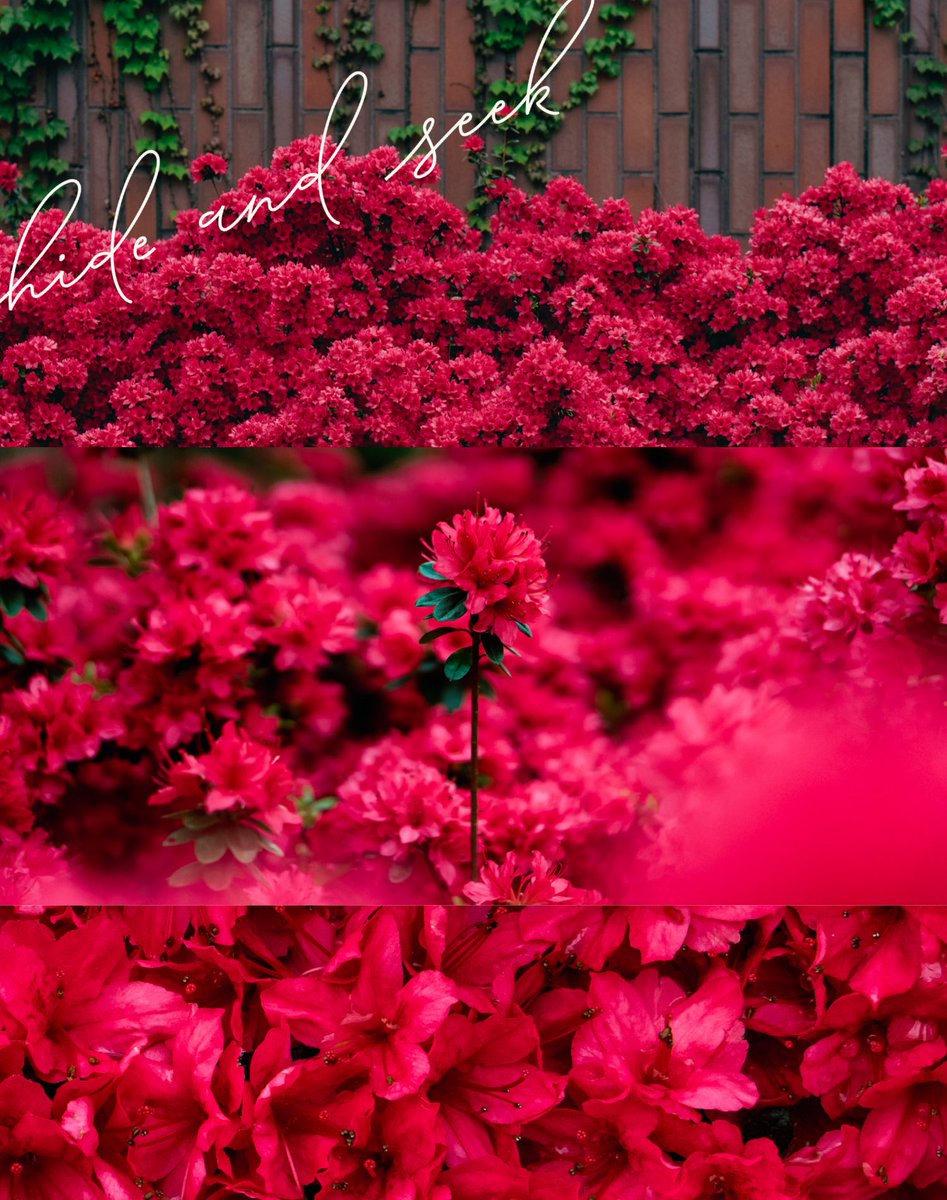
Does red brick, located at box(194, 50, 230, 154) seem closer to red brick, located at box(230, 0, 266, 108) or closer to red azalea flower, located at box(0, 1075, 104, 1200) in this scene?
red brick, located at box(230, 0, 266, 108)

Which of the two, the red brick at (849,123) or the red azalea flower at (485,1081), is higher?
the red brick at (849,123)

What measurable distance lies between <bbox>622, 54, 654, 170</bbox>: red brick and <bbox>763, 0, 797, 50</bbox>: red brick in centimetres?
21

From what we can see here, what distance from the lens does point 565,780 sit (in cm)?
106

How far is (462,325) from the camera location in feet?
6.88

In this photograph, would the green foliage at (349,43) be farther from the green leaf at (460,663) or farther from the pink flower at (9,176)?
the green leaf at (460,663)

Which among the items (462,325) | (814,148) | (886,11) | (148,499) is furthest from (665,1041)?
(886,11)

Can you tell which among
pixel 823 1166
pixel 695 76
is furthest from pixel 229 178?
pixel 823 1166

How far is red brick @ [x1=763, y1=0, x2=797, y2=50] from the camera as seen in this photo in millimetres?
2018

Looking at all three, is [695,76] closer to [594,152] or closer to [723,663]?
[594,152]

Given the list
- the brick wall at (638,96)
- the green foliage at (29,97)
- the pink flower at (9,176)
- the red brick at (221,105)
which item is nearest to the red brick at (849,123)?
the brick wall at (638,96)

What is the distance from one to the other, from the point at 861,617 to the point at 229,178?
58.8 inches

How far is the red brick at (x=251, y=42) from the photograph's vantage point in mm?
2025

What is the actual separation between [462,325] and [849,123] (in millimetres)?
791

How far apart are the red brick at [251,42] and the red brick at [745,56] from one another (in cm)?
84
